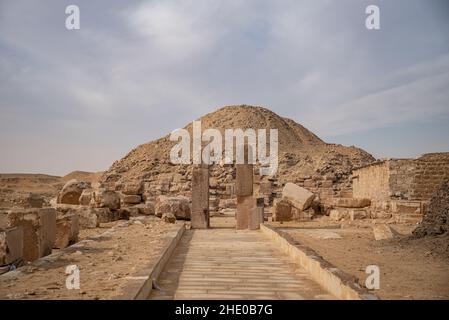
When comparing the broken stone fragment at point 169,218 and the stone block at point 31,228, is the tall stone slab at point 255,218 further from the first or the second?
the stone block at point 31,228

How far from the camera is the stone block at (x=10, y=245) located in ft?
22.3

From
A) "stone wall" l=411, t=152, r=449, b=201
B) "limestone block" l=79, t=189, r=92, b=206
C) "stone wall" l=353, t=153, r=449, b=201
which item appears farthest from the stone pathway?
"stone wall" l=411, t=152, r=449, b=201

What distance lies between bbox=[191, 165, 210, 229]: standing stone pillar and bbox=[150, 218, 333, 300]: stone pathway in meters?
4.54

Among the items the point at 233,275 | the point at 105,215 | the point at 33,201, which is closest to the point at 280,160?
the point at 105,215

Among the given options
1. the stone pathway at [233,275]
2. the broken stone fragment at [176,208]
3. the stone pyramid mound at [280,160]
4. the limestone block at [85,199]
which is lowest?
the stone pathway at [233,275]

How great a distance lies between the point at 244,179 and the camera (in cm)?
1498

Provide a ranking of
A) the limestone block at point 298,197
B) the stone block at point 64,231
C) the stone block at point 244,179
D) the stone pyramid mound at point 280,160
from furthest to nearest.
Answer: the stone pyramid mound at point 280,160 < the limestone block at point 298,197 < the stone block at point 244,179 < the stone block at point 64,231

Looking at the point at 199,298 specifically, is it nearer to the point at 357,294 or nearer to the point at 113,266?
the point at 357,294

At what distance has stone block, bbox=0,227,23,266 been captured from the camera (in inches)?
267

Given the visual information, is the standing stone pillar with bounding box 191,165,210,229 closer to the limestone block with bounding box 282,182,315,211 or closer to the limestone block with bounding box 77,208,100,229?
the limestone block with bounding box 77,208,100,229

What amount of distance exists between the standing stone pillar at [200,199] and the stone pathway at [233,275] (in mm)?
4541

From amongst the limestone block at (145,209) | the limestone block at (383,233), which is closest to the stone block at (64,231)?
the limestone block at (383,233)
